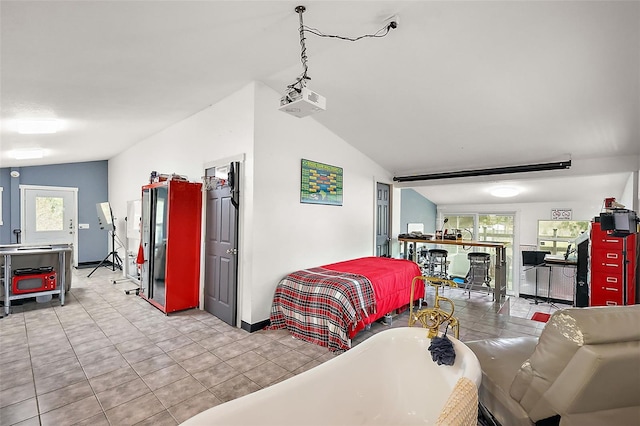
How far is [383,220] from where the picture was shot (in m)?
5.95

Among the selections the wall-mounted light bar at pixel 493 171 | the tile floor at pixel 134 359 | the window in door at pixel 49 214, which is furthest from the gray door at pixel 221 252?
the window in door at pixel 49 214

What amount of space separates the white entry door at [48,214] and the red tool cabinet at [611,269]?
1049 cm

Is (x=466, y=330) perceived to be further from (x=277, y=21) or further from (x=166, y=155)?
(x=166, y=155)

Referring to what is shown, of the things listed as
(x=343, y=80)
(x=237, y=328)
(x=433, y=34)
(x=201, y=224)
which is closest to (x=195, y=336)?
(x=237, y=328)

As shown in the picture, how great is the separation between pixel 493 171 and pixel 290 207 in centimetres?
343

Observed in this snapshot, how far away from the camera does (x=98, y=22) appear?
2.03 meters

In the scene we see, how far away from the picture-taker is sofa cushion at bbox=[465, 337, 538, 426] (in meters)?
1.55

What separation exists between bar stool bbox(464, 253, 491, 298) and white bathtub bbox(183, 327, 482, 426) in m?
4.43

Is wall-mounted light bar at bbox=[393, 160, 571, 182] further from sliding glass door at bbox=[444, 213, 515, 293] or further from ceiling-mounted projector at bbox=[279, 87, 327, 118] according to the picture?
ceiling-mounted projector at bbox=[279, 87, 327, 118]

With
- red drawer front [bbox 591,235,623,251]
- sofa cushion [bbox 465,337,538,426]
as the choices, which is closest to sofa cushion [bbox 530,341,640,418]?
sofa cushion [bbox 465,337,538,426]

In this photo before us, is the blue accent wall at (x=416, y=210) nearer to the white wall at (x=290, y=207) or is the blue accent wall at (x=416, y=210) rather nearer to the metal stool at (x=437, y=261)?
the metal stool at (x=437, y=261)

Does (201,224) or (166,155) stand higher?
(166,155)

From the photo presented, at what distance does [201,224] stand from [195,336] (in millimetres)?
1594

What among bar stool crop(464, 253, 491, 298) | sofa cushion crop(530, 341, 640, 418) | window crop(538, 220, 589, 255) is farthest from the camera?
window crop(538, 220, 589, 255)
